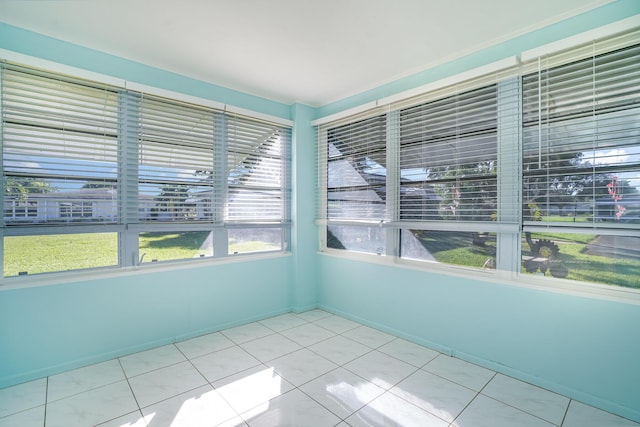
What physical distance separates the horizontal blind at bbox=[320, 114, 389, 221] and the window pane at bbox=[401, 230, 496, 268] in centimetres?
42

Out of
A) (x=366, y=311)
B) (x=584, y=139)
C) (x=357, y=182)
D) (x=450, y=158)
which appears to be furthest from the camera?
(x=357, y=182)

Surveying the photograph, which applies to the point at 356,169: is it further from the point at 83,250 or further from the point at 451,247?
the point at 83,250

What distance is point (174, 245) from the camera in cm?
304

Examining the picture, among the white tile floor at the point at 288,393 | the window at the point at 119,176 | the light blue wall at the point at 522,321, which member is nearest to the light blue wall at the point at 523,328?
the light blue wall at the point at 522,321

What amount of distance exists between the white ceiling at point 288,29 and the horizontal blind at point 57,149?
1.36ft

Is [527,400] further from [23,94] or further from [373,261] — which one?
[23,94]

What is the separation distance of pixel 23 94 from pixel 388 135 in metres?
3.15

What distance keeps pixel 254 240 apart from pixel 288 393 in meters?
1.85

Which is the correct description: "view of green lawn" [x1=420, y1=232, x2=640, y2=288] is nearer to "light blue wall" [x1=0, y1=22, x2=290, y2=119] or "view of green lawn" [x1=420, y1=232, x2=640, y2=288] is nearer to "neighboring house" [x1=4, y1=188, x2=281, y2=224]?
"neighboring house" [x1=4, y1=188, x2=281, y2=224]

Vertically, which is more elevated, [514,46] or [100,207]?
[514,46]

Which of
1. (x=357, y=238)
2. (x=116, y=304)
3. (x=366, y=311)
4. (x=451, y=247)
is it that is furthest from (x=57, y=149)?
(x=451, y=247)

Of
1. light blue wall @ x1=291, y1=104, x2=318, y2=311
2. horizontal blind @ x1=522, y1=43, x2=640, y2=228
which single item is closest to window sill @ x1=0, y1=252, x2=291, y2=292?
light blue wall @ x1=291, y1=104, x2=318, y2=311

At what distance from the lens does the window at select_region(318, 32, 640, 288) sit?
1.97 m

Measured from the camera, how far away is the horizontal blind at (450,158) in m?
2.52
